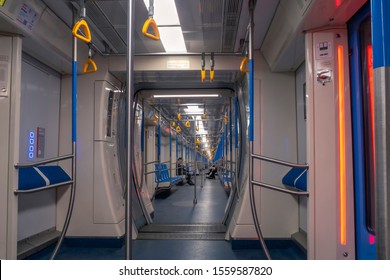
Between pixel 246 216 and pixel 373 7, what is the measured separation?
112 inches

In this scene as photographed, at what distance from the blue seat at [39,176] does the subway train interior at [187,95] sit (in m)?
0.02

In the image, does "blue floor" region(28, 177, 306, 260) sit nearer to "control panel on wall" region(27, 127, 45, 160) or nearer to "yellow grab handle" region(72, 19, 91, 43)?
"control panel on wall" region(27, 127, 45, 160)

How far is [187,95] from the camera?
4.48 metres

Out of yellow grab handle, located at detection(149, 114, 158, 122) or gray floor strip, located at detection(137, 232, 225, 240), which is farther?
yellow grab handle, located at detection(149, 114, 158, 122)

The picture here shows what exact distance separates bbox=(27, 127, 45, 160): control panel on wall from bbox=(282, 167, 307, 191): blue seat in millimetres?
2689

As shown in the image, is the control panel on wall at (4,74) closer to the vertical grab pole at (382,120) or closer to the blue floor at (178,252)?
the blue floor at (178,252)

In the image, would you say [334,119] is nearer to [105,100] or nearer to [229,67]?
[229,67]

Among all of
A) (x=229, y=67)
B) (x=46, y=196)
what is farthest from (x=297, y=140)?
(x=46, y=196)

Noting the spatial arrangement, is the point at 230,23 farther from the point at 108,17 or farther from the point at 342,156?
the point at 342,156

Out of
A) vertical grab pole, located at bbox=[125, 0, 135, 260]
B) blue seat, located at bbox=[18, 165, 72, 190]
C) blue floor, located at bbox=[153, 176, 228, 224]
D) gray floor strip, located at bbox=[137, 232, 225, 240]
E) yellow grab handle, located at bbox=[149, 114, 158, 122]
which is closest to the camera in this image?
vertical grab pole, located at bbox=[125, 0, 135, 260]

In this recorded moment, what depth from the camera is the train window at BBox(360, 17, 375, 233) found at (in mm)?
2055

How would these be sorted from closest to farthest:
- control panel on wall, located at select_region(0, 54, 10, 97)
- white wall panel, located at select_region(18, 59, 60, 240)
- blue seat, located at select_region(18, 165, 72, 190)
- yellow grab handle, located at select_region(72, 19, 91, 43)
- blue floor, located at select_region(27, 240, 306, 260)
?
yellow grab handle, located at select_region(72, 19, 91, 43) < control panel on wall, located at select_region(0, 54, 10, 97) < blue seat, located at select_region(18, 165, 72, 190) < white wall panel, located at select_region(18, 59, 60, 240) < blue floor, located at select_region(27, 240, 306, 260)

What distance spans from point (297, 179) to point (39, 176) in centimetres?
243

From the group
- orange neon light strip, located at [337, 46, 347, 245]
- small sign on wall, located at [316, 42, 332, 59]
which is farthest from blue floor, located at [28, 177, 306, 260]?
small sign on wall, located at [316, 42, 332, 59]
